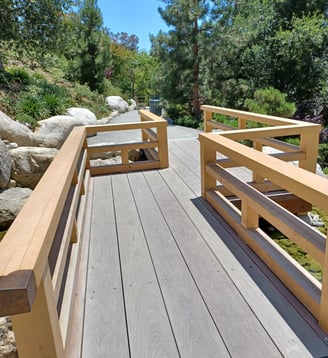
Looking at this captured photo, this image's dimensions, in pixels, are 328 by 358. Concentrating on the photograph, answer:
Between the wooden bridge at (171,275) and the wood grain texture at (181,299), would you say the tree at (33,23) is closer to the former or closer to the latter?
the wooden bridge at (171,275)

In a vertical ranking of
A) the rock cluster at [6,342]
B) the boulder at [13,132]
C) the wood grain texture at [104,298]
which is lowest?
the rock cluster at [6,342]

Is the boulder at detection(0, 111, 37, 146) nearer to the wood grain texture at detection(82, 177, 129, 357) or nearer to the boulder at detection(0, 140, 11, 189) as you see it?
the boulder at detection(0, 140, 11, 189)

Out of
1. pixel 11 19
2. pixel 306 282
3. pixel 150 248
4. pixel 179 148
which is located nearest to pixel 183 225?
pixel 150 248

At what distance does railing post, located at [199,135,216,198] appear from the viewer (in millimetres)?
3008

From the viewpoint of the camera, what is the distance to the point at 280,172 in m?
1.73

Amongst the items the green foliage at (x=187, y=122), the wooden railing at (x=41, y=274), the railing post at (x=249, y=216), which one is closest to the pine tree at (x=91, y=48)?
the green foliage at (x=187, y=122)

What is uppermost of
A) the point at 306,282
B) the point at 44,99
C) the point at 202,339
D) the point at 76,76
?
the point at 76,76

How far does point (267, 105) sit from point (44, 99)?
5.67m

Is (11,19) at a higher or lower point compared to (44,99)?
higher

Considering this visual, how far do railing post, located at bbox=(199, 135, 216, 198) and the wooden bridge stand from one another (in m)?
0.01

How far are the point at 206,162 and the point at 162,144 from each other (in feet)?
4.79

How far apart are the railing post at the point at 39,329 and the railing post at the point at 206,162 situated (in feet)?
6.82

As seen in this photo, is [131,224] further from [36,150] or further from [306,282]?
[36,150]

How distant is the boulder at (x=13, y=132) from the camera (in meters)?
5.88
